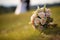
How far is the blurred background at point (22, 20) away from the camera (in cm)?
128

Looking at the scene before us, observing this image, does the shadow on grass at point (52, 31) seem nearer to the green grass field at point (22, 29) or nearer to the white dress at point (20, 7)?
the green grass field at point (22, 29)

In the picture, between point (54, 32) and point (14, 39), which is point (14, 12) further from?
point (54, 32)

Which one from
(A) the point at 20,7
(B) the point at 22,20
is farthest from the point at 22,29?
(A) the point at 20,7

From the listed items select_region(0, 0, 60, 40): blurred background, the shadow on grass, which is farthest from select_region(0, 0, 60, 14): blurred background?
the shadow on grass

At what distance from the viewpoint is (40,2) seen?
1392 mm

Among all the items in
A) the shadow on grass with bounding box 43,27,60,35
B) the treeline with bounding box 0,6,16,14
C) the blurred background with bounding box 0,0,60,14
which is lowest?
the shadow on grass with bounding box 43,27,60,35

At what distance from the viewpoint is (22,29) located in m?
1.35

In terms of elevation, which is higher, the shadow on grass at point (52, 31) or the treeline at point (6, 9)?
the treeline at point (6, 9)

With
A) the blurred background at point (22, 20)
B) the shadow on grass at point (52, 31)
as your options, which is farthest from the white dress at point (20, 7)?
the shadow on grass at point (52, 31)

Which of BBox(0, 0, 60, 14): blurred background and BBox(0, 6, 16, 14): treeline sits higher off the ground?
BBox(0, 0, 60, 14): blurred background

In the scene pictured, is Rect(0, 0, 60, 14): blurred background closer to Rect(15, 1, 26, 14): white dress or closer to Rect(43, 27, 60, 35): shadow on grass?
Rect(15, 1, 26, 14): white dress

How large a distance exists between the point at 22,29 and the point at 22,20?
0.34 feet

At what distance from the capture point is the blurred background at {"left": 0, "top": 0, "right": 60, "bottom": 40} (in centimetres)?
128

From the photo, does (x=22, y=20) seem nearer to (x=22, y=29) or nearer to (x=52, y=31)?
(x=22, y=29)
